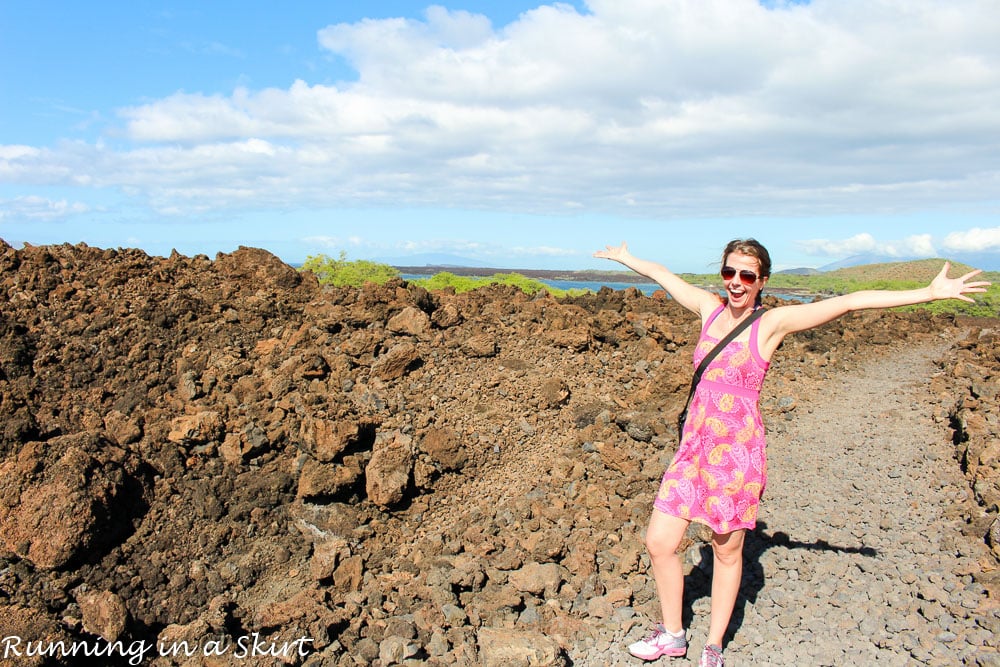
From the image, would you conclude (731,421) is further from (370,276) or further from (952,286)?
(370,276)

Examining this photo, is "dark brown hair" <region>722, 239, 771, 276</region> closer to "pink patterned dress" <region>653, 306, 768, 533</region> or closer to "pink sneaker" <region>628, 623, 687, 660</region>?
"pink patterned dress" <region>653, 306, 768, 533</region>

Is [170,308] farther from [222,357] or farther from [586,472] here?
[586,472]

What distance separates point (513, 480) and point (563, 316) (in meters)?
3.99

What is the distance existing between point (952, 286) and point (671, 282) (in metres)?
1.49

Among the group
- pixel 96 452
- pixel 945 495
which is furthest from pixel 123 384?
pixel 945 495

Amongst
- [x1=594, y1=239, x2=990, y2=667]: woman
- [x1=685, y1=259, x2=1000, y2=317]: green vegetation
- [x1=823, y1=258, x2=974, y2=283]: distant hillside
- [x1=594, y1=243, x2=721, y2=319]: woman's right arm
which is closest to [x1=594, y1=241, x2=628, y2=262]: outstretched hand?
[x1=594, y1=243, x2=721, y2=319]: woman's right arm

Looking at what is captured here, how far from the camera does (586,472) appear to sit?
696 cm

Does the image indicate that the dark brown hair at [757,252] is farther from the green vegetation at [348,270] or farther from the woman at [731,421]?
the green vegetation at [348,270]

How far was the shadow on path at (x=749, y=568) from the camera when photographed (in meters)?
4.79

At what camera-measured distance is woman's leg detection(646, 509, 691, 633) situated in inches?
148

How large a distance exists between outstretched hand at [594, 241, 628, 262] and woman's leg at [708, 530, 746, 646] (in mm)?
1952

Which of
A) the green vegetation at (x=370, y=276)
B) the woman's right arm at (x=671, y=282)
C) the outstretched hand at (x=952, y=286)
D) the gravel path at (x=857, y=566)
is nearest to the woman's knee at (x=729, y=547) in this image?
the gravel path at (x=857, y=566)

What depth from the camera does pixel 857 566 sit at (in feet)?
17.6

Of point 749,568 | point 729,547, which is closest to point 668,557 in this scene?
point 729,547
